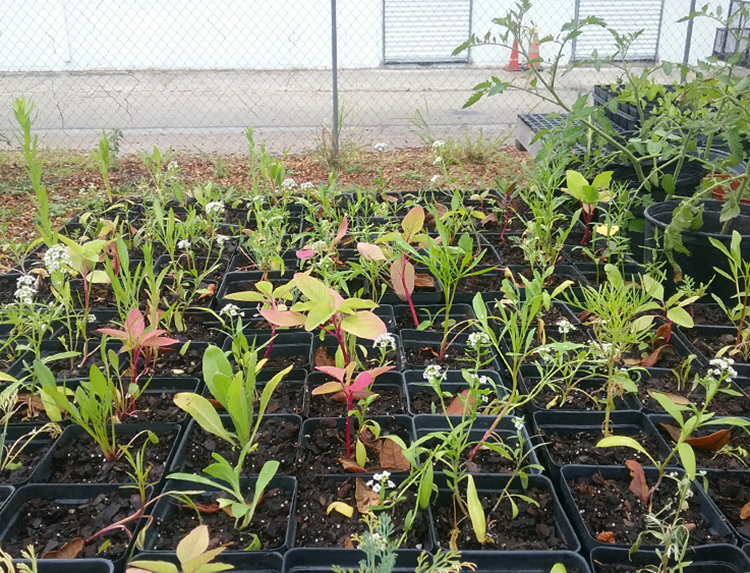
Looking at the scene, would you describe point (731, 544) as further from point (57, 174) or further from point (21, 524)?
point (57, 174)

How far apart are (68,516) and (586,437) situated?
1196 mm

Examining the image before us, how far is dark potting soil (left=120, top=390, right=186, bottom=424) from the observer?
1.52 meters

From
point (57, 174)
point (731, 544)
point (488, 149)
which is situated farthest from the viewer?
point (488, 149)

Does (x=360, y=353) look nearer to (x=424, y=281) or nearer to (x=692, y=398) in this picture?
(x=424, y=281)

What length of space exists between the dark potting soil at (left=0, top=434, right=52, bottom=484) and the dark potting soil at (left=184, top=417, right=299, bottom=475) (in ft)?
1.15

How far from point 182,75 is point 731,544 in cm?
1109

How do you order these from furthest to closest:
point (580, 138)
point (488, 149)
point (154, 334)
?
point (488, 149) → point (580, 138) → point (154, 334)

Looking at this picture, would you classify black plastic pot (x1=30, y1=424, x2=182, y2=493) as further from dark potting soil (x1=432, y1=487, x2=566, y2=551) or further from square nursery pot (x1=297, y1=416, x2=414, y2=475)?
dark potting soil (x1=432, y1=487, x2=566, y2=551)

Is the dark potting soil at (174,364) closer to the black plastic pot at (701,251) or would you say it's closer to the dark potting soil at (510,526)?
the dark potting soil at (510,526)

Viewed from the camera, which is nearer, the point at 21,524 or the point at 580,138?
the point at 21,524

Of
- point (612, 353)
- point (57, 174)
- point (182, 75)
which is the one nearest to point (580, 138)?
point (612, 353)

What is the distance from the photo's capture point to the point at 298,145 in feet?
18.7

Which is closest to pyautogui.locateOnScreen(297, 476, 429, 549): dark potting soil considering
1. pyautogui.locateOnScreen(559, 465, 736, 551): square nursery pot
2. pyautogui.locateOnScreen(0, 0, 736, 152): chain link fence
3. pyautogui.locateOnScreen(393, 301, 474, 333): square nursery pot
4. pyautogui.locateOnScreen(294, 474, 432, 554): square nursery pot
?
pyautogui.locateOnScreen(294, 474, 432, 554): square nursery pot

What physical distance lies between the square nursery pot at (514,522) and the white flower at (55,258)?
1.20 metres
